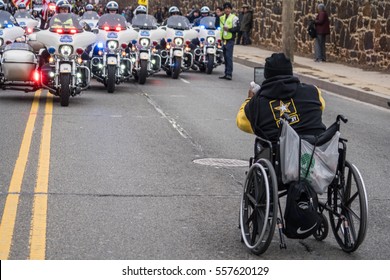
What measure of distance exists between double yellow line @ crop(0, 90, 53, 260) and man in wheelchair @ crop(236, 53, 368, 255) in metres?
1.62

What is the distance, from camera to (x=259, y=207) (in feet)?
25.7

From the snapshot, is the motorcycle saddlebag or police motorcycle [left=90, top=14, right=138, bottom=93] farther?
police motorcycle [left=90, top=14, right=138, bottom=93]

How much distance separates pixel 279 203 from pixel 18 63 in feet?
37.8

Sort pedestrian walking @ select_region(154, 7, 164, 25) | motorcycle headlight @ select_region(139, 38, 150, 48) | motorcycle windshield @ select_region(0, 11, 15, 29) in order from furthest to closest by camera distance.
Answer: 1. pedestrian walking @ select_region(154, 7, 164, 25)
2. motorcycle headlight @ select_region(139, 38, 150, 48)
3. motorcycle windshield @ select_region(0, 11, 15, 29)

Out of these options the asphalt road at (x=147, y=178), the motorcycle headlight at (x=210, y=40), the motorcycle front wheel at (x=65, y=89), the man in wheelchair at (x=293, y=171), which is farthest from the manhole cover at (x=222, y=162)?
the motorcycle headlight at (x=210, y=40)

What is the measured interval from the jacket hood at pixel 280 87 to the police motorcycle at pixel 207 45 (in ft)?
65.0

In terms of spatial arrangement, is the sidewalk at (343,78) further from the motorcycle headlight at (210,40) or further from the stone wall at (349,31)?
the motorcycle headlight at (210,40)

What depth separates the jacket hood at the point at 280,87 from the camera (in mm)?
8180

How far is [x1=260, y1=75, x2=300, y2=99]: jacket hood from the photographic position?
26.8 feet

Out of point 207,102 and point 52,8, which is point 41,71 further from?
point 52,8

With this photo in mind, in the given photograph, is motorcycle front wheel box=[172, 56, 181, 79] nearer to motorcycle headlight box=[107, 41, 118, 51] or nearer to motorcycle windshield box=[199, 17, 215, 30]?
motorcycle windshield box=[199, 17, 215, 30]

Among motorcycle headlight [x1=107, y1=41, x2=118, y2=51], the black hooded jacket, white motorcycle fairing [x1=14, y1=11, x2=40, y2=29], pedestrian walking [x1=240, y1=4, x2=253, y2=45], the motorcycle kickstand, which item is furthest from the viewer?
pedestrian walking [x1=240, y1=4, x2=253, y2=45]

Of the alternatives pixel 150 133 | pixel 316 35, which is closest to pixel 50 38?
pixel 150 133

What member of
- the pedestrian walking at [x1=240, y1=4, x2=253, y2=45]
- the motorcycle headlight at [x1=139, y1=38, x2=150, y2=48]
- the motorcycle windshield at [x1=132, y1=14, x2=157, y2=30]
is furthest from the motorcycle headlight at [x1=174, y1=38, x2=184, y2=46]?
the pedestrian walking at [x1=240, y1=4, x2=253, y2=45]
